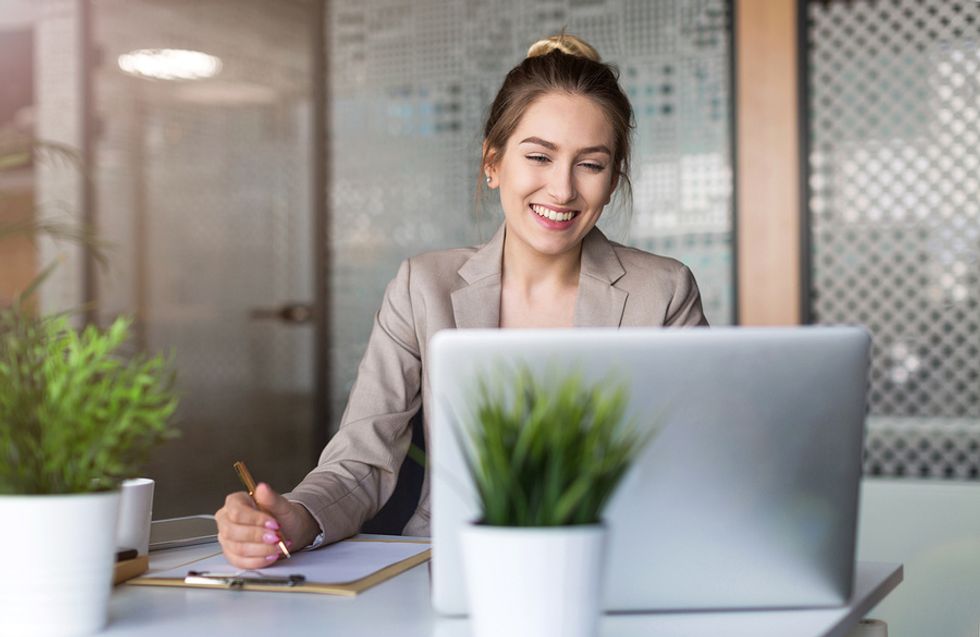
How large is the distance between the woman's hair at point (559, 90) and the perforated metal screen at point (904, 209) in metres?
1.62

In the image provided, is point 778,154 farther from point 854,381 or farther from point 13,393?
point 13,393

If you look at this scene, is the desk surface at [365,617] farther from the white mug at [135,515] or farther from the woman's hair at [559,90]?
the woman's hair at [559,90]

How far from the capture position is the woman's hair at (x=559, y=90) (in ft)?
6.80

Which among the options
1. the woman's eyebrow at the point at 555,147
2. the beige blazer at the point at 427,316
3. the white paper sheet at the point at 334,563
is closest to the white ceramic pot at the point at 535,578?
the white paper sheet at the point at 334,563

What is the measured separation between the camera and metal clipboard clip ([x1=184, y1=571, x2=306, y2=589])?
1229 millimetres

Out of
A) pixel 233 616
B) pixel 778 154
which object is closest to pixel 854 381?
pixel 233 616

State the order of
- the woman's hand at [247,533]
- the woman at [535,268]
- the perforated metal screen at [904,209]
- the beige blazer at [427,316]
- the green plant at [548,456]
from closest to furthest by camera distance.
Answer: the green plant at [548,456]
the woman's hand at [247,533]
the beige blazer at [427,316]
the woman at [535,268]
the perforated metal screen at [904,209]

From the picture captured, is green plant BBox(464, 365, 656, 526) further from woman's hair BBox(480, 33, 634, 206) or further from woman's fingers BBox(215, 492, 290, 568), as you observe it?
woman's hair BBox(480, 33, 634, 206)

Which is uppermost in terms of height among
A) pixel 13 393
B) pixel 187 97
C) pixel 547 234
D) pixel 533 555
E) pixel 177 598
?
pixel 187 97

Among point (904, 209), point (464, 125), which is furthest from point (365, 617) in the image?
point (464, 125)

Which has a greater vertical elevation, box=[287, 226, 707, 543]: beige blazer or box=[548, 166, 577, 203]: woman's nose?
box=[548, 166, 577, 203]: woman's nose

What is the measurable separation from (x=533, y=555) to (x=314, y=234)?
3.78 meters

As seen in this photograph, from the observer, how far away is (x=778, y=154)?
360cm

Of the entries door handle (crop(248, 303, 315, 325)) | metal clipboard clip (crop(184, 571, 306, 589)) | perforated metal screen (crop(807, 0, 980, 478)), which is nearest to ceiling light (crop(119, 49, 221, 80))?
door handle (crop(248, 303, 315, 325))
